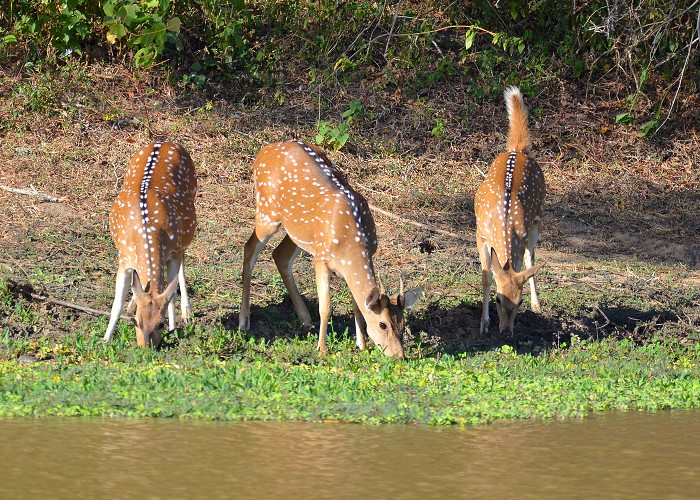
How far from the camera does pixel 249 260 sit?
36.2ft

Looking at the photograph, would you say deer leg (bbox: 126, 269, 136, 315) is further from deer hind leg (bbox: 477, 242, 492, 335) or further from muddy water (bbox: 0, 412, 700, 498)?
deer hind leg (bbox: 477, 242, 492, 335)

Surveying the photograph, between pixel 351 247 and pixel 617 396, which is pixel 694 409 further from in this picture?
pixel 351 247

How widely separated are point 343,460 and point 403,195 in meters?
9.09

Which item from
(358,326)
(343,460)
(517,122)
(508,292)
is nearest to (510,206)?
(508,292)

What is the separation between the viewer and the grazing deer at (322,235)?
978cm

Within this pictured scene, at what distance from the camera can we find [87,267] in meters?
11.9

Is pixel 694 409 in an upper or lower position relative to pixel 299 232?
lower

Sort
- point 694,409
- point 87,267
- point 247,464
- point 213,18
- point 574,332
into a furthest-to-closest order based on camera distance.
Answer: point 213,18 < point 87,267 < point 574,332 < point 694,409 < point 247,464

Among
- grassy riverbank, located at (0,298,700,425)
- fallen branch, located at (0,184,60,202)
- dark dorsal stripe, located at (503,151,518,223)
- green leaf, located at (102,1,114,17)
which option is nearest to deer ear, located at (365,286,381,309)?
grassy riverbank, located at (0,298,700,425)

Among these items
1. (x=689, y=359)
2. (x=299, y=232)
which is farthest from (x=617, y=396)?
(x=299, y=232)

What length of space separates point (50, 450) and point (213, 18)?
1179cm

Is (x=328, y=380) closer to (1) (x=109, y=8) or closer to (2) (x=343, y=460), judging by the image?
(2) (x=343, y=460)

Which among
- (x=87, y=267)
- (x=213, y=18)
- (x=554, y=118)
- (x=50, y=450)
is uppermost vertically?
(x=213, y=18)

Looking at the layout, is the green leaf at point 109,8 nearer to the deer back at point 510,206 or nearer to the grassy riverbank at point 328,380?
the deer back at point 510,206
